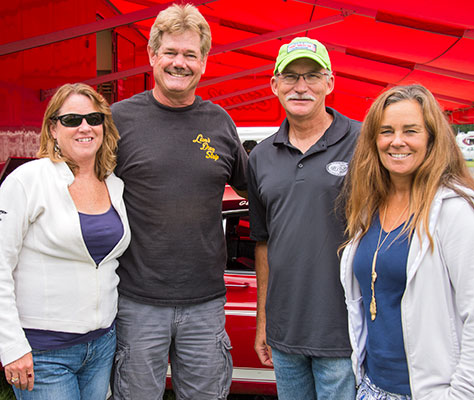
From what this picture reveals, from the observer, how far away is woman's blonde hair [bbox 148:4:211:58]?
2188 millimetres

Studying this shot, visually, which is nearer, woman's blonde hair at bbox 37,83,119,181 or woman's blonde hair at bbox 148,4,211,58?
woman's blonde hair at bbox 37,83,119,181

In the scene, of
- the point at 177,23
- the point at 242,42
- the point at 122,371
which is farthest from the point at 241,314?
the point at 242,42

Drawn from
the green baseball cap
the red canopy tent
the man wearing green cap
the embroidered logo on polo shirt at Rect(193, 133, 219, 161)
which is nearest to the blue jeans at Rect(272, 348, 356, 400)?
the man wearing green cap

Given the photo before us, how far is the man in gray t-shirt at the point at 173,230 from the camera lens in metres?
2.15

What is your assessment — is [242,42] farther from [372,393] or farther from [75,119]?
[372,393]

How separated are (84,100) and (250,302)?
69.6 inches

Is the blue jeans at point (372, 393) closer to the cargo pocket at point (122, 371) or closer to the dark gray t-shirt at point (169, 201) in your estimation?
the dark gray t-shirt at point (169, 201)

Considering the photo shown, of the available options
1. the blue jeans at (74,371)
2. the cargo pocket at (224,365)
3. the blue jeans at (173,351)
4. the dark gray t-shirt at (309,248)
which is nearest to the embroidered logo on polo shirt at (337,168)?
the dark gray t-shirt at (309,248)

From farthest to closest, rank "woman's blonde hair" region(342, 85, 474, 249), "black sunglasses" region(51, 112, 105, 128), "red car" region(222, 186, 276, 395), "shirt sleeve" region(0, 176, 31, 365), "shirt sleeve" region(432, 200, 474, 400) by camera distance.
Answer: "red car" region(222, 186, 276, 395)
"black sunglasses" region(51, 112, 105, 128)
"shirt sleeve" region(0, 176, 31, 365)
"woman's blonde hair" region(342, 85, 474, 249)
"shirt sleeve" region(432, 200, 474, 400)

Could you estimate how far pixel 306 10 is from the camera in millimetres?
7633

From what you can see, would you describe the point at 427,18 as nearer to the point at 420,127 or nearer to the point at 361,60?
the point at 361,60

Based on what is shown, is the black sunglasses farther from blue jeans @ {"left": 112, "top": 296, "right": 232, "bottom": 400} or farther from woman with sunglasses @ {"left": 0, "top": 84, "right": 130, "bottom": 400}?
blue jeans @ {"left": 112, "top": 296, "right": 232, "bottom": 400}

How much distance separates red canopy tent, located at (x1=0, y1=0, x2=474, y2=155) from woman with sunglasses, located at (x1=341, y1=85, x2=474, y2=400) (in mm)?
2847

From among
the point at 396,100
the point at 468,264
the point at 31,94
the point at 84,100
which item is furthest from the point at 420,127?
the point at 31,94
